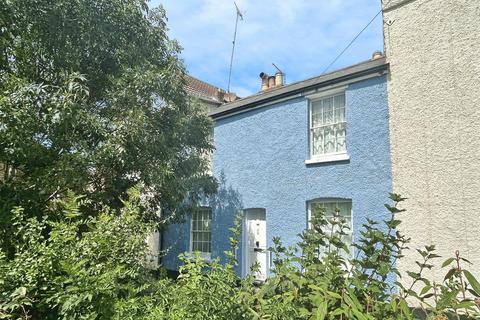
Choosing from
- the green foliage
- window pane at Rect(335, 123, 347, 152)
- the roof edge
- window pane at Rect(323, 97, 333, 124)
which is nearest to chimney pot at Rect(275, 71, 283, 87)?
the roof edge

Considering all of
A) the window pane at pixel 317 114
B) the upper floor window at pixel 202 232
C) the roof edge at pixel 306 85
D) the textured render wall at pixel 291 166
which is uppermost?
the roof edge at pixel 306 85

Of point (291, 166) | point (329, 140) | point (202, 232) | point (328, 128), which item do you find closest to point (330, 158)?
point (329, 140)

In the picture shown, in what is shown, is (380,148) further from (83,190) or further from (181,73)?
(83,190)

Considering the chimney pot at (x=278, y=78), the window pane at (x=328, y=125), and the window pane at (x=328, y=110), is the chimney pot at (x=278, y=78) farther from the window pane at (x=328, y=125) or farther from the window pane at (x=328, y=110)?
the window pane at (x=328, y=110)

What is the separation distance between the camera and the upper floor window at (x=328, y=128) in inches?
396

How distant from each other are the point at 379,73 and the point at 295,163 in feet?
10.6

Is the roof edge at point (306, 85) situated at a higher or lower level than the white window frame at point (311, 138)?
higher

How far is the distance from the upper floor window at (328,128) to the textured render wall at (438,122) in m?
1.36

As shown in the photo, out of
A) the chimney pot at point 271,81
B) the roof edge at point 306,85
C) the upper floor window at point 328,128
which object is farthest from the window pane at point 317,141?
the chimney pot at point 271,81

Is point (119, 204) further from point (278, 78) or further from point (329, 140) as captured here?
point (278, 78)

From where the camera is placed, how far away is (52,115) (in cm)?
591

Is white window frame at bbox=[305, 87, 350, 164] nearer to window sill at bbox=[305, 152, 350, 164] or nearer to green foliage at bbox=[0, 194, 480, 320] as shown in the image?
window sill at bbox=[305, 152, 350, 164]

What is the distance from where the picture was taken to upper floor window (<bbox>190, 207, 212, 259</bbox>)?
43.1 ft

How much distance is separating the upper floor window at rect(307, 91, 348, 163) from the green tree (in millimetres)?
3894
